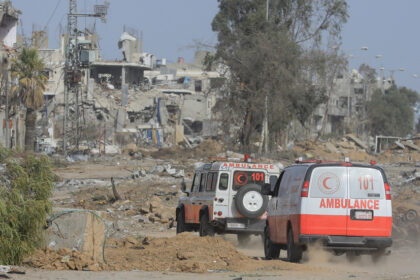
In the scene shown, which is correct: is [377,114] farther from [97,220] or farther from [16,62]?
[97,220]

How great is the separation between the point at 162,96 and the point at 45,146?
28744mm

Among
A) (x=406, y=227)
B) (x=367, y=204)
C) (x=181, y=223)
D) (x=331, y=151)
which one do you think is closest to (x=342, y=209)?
(x=367, y=204)

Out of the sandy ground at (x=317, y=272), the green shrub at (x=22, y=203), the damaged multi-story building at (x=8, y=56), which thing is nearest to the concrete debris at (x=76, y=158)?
the damaged multi-story building at (x=8, y=56)

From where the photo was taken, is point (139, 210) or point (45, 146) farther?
point (45, 146)

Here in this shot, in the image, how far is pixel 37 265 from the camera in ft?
40.0

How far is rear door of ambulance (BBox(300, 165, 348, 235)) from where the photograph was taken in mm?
13367

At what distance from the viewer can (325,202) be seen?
13.4 m

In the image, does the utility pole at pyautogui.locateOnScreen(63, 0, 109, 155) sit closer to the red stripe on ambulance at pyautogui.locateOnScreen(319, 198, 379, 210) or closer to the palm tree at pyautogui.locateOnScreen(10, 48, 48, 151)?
the palm tree at pyautogui.locateOnScreen(10, 48, 48, 151)

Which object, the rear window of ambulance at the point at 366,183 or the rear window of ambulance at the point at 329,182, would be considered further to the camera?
→ the rear window of ambulance at the point at 366,183

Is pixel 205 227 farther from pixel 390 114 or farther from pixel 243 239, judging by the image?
pixel 390 114

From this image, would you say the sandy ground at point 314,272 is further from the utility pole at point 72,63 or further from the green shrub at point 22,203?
the utility pole at point 72,63

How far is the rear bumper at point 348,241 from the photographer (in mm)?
13359

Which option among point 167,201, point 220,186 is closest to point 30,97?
point 167,201

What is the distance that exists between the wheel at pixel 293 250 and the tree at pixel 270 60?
40.4 m
